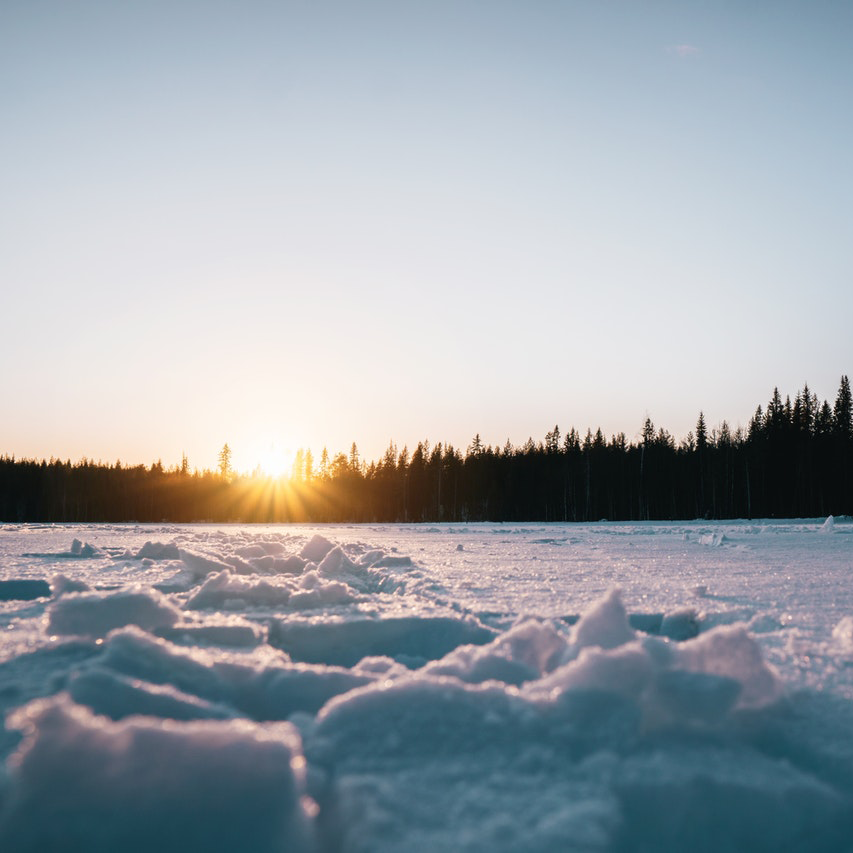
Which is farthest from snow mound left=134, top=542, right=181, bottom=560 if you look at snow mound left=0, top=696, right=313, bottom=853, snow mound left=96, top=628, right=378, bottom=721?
snow mound left=0, top=696, right=313, bottom=853

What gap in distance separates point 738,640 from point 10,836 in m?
1.24

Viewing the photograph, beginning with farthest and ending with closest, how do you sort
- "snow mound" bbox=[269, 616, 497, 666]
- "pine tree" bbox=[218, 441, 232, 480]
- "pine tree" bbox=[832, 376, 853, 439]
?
"pine tree" bbox=[218, 441, 232, 480] → "pine tree" bbox=[832, 376, 853, 439] → "snow mound" bbox=[269, 616, 497, 666]

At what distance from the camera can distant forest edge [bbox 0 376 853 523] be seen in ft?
149

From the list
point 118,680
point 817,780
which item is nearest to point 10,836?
point 118,680

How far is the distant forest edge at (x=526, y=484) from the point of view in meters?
45.3

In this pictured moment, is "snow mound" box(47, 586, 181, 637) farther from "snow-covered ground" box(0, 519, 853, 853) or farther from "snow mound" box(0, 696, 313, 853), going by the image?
"snow mound" box(0, 696, 313, 853)

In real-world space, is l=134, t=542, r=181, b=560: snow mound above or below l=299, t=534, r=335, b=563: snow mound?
below

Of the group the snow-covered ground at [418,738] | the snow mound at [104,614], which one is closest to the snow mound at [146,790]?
the snow-covered ground at [418,738]

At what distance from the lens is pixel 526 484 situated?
60.8m

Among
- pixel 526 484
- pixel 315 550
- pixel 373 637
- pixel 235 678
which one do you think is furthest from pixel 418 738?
pixel 526 484

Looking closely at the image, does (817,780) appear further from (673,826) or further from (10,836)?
(10,836)

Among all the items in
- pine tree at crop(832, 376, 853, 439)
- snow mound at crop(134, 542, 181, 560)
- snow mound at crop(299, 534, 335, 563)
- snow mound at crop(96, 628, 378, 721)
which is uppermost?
pine tree at crop(832, 376, 853, 439)

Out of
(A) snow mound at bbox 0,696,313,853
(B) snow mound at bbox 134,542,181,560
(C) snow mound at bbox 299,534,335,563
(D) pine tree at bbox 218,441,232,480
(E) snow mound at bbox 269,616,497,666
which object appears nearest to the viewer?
(A) snow mound at bbox 0,696,313,853

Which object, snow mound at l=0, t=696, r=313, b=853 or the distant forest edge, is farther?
the distant forest edge
